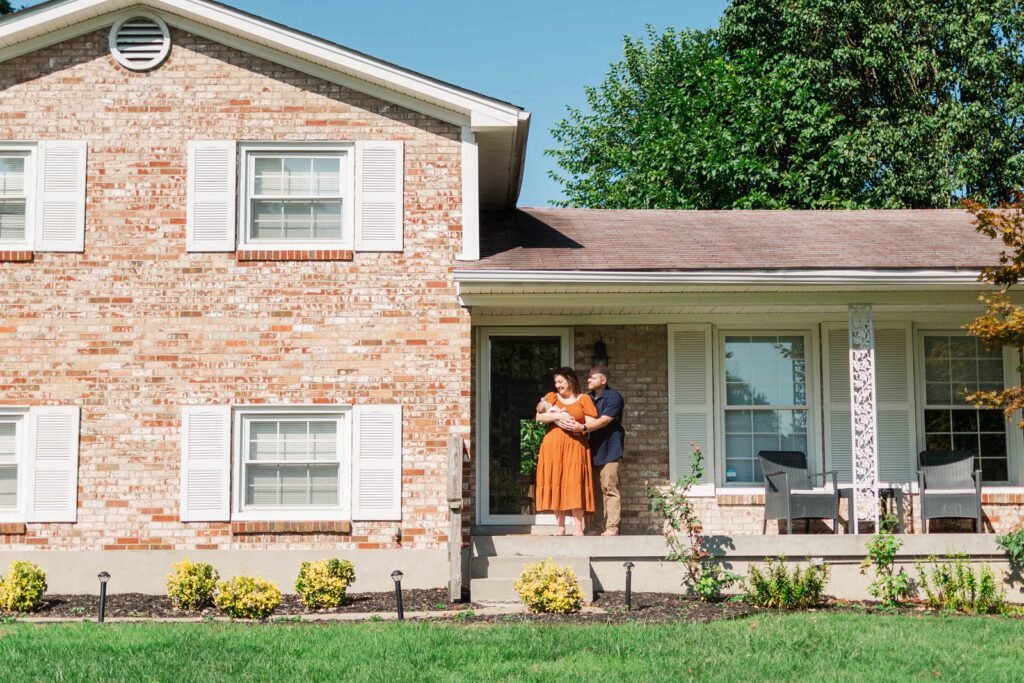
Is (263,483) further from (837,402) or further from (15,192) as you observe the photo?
(837,402)

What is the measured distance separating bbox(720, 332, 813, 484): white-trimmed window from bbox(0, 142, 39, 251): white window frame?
7.58 m

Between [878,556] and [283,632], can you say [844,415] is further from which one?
[283,632]

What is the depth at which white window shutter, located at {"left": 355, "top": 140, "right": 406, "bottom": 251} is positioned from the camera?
1138 cm

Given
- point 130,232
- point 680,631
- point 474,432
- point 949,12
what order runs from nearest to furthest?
point 680,631 → point 130,232 → point 474,432 → point 949,12

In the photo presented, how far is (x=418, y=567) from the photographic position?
11016mm

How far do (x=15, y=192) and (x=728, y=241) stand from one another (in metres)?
7.81

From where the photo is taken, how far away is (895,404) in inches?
490

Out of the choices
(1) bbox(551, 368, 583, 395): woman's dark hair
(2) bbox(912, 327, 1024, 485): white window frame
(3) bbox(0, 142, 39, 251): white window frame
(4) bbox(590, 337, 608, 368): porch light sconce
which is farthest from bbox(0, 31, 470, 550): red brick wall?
(2) bbox(912, 327, 1024, 485): white window frame

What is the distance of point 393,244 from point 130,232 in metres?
2.72

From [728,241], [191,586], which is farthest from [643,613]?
[728,241]

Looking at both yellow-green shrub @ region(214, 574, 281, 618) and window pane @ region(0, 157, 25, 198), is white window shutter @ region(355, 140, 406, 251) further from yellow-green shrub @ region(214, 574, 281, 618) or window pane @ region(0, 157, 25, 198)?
yellow-green shrub @ region(214, 574, 281, 618)

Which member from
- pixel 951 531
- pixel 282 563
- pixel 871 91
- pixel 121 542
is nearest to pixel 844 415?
pixel 951 531

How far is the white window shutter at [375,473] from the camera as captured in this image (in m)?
11.1

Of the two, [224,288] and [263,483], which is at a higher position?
[224,288]
